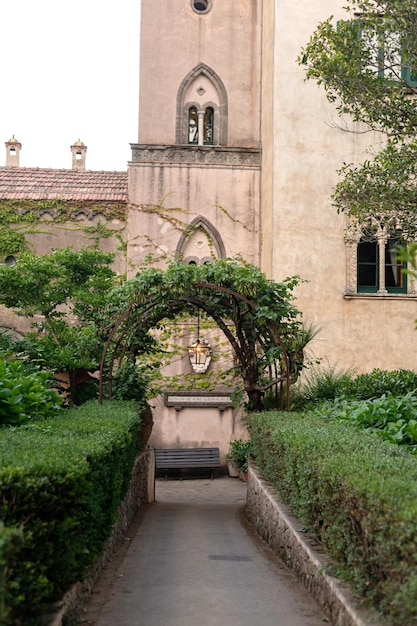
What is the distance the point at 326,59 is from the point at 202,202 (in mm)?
8713

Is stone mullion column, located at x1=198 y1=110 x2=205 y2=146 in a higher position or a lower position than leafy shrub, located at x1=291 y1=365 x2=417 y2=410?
higher

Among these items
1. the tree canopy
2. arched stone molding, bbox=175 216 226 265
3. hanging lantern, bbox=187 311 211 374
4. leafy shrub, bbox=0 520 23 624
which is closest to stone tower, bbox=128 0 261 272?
arched stone molding, bbox=175 216 226 265

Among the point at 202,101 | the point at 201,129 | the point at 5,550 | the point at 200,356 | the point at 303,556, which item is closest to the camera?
the point at 5,550

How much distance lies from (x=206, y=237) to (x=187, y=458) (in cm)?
575

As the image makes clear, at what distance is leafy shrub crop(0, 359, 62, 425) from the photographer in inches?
345

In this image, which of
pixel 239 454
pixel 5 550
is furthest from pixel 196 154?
pixel 5 550

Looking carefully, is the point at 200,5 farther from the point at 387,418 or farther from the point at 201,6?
the point at 387,418

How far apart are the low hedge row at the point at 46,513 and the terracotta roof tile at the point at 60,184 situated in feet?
46.8

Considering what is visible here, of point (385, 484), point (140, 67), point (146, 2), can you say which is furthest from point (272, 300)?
point (146, 2)

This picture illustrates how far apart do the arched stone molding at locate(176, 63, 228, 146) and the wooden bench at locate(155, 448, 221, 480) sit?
8.17 metres

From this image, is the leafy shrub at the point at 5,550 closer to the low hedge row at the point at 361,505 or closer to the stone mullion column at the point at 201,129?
the low hedge row at the point at 361,505

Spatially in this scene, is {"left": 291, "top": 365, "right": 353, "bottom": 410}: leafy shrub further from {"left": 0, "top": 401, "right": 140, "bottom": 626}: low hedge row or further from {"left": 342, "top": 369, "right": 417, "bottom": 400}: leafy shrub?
{"left": 0, "top": 401, "right": 140, "bottom": 626}: low hedge row

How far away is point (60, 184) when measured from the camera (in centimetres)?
2098

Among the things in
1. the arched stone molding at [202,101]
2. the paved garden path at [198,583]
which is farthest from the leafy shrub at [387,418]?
the arched stone molding at [202,101]
